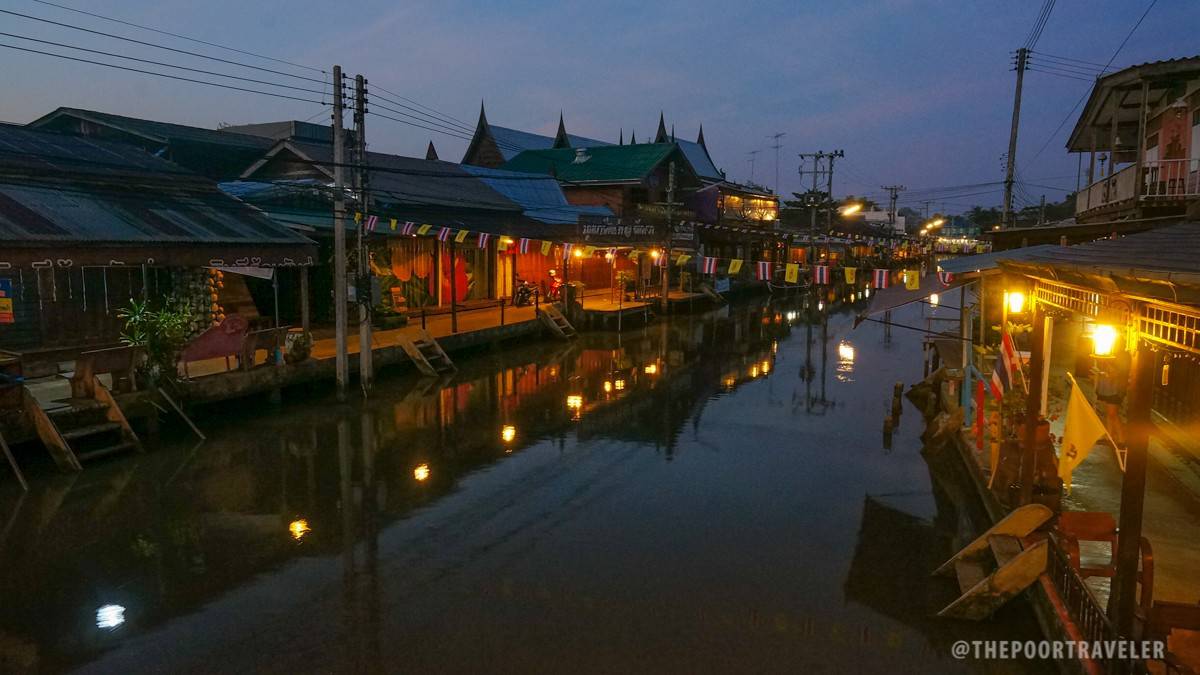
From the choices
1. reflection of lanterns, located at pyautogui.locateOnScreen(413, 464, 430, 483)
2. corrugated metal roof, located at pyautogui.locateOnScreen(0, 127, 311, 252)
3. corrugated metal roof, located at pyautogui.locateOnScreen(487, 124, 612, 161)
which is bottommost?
reflection of lanterns, located at pyautogui.locateOnScreen(413, 464, 430, 483)

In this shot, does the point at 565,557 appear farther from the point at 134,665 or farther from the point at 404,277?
the point at 404,277

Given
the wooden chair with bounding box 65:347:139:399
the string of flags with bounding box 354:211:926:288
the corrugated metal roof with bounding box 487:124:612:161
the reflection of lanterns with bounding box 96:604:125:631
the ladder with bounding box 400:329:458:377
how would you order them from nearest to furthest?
the reflection of lanterns with bounding box 96:604:125:631, the wooden chair with bounding box 65:347:139:399, the string of flags with bounding box 354:211:926:288, the ladder with bounding box 400:329:458:377, the corrugated metal roof with bounding box 487:124:612:161

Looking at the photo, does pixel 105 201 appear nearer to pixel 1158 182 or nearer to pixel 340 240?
pixel 340 240

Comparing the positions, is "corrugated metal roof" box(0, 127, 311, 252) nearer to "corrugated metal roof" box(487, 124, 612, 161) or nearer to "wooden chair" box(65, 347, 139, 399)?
"wooden chair" box(65, 347, 139, 399)

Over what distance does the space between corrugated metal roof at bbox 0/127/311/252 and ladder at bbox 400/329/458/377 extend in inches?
151

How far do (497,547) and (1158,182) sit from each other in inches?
635

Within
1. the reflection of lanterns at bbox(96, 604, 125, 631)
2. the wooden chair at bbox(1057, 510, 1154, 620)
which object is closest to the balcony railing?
the wooden chair at bbox(1057, 510, 1154, 620)

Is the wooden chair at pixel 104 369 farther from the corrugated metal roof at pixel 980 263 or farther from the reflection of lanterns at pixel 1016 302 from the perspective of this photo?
the reflection of lanterns at pixel 1016 302

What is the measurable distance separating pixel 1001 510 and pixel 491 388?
12905 millimetres

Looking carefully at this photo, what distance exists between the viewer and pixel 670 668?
670 centimetres

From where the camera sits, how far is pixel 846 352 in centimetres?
2634

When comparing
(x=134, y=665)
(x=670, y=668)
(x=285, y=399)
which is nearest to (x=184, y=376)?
(x=285, y=399)

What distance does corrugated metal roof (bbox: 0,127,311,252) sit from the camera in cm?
1520

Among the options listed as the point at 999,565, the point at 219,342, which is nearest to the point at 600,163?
the point at 219,342
